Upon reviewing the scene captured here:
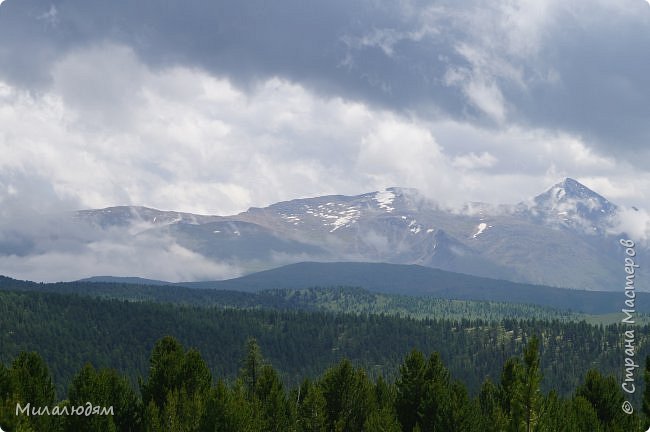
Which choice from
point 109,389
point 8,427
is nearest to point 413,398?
point 109,389

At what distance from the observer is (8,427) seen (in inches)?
2226

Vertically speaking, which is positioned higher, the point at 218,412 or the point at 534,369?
the point at 534,369

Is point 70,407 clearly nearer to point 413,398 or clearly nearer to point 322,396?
point 322,396

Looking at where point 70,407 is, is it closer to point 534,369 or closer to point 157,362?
point 157,362

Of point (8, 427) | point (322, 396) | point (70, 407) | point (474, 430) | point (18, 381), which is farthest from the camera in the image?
point (322, 396)

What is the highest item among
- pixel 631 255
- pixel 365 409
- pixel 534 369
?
pixel 631 255

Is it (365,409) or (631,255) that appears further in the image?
(365,409)

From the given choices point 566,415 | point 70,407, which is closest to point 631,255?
point 566,415

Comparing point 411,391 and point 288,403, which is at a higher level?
point 411,391

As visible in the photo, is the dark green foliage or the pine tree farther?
the pine tree

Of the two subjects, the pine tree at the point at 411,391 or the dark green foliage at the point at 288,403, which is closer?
the dark green foliage at the point at 288,403

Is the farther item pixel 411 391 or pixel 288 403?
pixel 288 403

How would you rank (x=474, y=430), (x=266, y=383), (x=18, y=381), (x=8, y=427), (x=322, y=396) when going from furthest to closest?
(x=266, y=383), (x=322, y=396), (x=18, y=381), (x=474, y=430), (x=8, y=427)

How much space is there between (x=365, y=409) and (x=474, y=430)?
24932 millimetres
